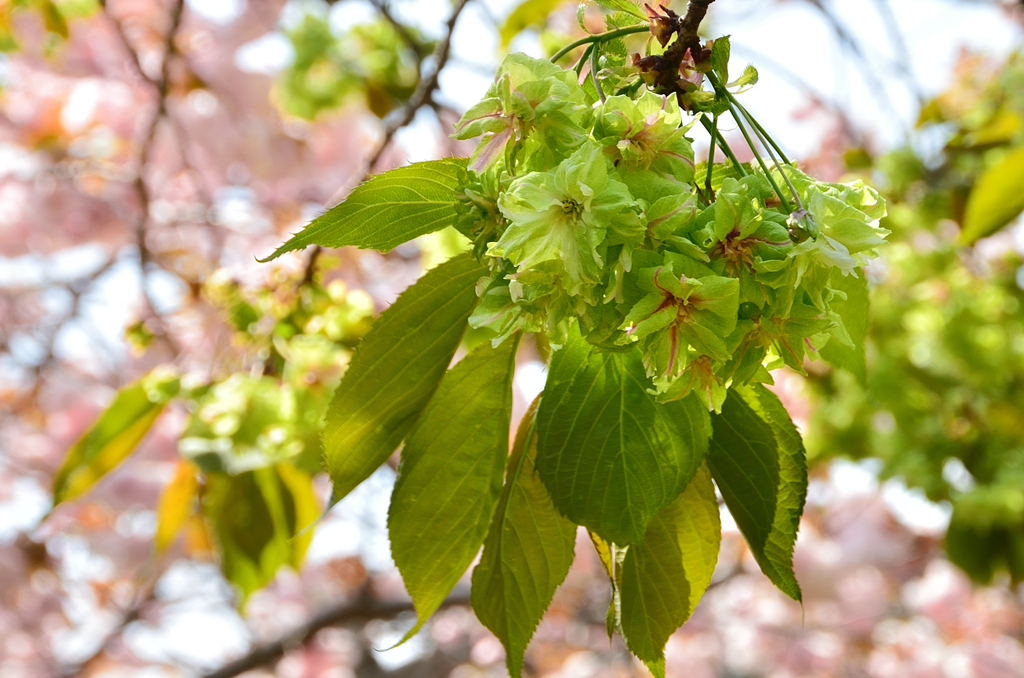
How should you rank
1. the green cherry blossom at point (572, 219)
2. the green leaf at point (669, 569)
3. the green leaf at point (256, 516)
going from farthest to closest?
the green leaf at point (256, 516)
the green leaf at point (669, 569)
the green cherry blossom at point (572, 219)

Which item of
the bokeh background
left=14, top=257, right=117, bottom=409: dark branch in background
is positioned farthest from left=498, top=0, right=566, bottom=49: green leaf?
left=14, top=257, right=117, bottom=409: dark branch in background

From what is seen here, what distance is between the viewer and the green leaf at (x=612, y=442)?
460 millimetres

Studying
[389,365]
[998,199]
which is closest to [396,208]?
[389,365]

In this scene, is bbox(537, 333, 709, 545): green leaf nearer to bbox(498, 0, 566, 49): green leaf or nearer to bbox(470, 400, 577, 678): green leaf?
bbox(470, 400, 577, 678): green leaf

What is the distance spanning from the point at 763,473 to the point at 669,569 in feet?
0.28

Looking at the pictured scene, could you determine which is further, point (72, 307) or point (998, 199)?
point (72, 307)

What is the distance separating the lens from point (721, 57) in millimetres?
436

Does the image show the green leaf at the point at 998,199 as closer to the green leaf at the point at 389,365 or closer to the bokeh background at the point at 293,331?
the bokeh background at the point at 293,331

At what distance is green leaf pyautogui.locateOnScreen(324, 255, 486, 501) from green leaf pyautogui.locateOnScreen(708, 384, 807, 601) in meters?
0.18

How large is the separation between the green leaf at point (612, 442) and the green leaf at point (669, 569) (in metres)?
0.05

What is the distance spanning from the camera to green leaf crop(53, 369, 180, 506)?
3.37 feet

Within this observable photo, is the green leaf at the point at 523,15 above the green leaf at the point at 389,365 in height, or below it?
above

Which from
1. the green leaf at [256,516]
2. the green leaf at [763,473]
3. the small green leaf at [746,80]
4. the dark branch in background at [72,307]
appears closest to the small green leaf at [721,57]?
the small green leaf at [746,80]

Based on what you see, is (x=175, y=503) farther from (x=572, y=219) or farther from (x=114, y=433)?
(x=572, y=219)
